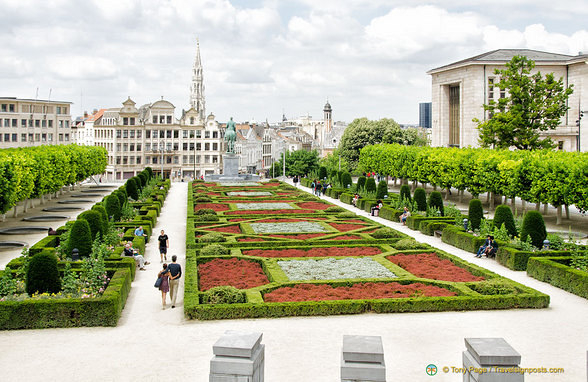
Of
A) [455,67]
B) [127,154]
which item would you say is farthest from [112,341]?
[127,154]

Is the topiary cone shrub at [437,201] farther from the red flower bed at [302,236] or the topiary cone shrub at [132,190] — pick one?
the topiary cone shrub at [132,190]

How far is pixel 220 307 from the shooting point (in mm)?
18125

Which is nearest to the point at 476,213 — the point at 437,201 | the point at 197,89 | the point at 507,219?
the point at 507,219

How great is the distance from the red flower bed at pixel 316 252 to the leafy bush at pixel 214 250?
3.14 feet

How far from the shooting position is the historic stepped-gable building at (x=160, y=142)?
112 meters

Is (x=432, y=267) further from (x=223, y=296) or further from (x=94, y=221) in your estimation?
(x=94, y=221)

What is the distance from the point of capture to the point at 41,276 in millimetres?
18750

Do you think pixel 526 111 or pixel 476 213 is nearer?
pixel 476 213

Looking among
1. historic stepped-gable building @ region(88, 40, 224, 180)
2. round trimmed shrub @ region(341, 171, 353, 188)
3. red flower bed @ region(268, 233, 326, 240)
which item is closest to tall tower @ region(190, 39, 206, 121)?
historic stepped-gable building @ region(88, 40, 224, 180)

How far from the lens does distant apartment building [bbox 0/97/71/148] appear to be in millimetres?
101438

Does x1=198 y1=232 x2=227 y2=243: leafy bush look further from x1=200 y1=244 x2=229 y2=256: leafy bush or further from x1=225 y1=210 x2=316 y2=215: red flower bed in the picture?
x1=225 y1=210 x2=316 y2=215: red flower bed

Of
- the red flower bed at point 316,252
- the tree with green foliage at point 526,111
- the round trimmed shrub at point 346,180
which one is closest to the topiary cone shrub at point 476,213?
the red flower bed at point 316,252

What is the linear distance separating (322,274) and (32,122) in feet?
308

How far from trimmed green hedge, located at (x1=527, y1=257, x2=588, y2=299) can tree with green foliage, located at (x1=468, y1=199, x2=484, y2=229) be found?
918cm
